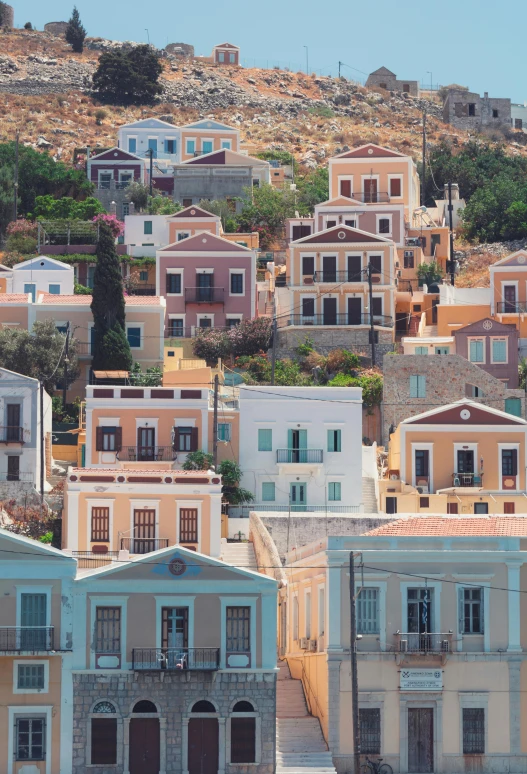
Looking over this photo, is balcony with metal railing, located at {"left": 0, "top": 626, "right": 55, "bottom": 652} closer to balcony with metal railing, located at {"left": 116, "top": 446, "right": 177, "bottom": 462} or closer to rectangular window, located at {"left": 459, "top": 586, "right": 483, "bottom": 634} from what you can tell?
rectangular window, located at {"left": 459, "top": 586, "right": 483, "bottom": 634}

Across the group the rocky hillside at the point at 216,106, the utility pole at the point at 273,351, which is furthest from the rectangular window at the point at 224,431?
the rocky hillside at the point at 216,106

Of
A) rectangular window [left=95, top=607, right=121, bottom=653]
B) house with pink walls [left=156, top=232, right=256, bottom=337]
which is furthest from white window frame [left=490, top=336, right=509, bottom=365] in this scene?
rectangular window [left=95, top=607, right=121, bottom=653]

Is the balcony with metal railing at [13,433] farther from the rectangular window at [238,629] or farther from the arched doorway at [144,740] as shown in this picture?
the arched doorway at [144,740]

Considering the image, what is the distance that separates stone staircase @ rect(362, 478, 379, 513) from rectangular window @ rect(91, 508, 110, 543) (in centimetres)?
1373

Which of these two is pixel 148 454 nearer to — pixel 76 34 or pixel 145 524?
pixel 145 524

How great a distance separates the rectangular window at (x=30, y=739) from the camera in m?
55.0

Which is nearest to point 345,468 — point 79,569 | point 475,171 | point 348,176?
point 79,569

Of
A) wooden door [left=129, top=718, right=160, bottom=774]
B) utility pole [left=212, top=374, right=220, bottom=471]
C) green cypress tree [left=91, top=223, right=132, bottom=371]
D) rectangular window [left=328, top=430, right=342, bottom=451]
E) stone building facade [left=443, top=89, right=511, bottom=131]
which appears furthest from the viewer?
stone building facade [left=443, top=89, right=511, bottom=131]

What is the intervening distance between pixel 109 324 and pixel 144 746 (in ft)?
119

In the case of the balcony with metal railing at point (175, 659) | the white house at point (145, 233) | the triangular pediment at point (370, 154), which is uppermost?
the triangular pediment at point (370, 154)

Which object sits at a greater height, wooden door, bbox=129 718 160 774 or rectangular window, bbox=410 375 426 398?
rectangular window, bbox=410 375 426 398

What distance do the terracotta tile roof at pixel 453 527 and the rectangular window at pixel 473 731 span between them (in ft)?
17.4

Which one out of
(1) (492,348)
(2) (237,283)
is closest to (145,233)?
(2) (237,283)

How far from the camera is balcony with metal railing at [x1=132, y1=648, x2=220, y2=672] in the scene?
55875mm
